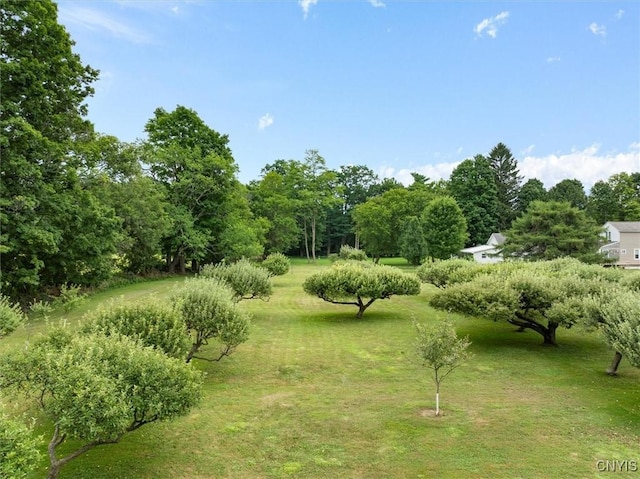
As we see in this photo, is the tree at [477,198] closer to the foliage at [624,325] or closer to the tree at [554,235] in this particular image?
the tree at [554,235]

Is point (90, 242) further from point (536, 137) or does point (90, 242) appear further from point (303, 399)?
point (536, 137)

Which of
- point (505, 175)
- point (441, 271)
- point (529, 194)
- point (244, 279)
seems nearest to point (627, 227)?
point (529, 194)

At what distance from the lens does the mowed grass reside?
6.92 m

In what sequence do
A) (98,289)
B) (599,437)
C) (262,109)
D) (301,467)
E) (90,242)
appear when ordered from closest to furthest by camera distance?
(301,467) < (599,437) < (90,242) < (98,289) < (262,109)

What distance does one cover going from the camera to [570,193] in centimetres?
7944

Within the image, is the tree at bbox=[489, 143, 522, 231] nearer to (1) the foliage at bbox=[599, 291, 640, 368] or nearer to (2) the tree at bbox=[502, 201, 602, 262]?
(2) the tree at bbox=[502, 201, 602, 262]

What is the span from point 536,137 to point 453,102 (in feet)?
30.3

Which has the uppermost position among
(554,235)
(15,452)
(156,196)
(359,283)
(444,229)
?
(156,196)

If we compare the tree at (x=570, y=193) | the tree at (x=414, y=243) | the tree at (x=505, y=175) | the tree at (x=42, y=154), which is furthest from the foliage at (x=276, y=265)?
the tree at (x=570, y=193)

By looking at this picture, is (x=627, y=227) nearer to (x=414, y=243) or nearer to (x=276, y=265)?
(x=414, y=243)

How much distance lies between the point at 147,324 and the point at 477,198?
69.2 meters

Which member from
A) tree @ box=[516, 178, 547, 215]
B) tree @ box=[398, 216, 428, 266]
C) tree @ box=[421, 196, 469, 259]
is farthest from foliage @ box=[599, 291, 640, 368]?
tree @ box=[516, 178, 547, 215]

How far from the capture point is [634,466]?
6.89 meters

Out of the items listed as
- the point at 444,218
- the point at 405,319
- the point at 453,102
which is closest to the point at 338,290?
the point at 405,319
